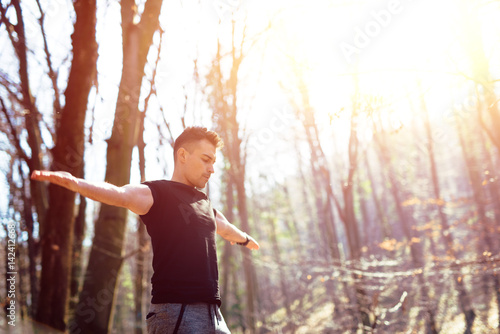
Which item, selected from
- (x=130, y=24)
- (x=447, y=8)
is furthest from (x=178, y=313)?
(x=447, y=8)

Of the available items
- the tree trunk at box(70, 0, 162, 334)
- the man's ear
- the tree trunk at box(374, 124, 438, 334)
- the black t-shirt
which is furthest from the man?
the tree trunk at box(374, 124, 438, 334)

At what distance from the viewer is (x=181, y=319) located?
2.12m

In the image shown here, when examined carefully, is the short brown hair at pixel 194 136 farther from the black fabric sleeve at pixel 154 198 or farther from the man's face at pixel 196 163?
the black fabric sleeve at pixel 154 198

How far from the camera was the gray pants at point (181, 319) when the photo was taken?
6.95 ft

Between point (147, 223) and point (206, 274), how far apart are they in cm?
49

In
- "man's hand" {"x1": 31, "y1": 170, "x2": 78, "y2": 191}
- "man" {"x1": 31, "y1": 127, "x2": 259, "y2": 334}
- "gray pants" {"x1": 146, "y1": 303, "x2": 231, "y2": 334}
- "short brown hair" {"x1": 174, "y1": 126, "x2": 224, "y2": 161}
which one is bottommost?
"gray pants" {"x1": 146, "y1": 303, "x2": 231, "y2": 334}

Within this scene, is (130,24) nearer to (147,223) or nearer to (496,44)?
(147,223)

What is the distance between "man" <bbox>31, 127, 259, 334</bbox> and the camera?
Result: 2.11 metres

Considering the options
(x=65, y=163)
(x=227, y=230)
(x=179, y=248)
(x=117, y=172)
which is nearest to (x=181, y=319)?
(x=179, y=248)

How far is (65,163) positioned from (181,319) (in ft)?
9.62

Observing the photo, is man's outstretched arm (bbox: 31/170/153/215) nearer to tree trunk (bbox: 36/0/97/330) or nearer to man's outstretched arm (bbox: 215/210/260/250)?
man's outstretched arm (bbox: 215/210/260/250)

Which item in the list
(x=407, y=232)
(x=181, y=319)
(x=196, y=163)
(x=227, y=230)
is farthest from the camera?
(x=407, y=232)

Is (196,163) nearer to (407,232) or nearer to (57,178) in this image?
(57,178)

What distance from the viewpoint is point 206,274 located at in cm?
228
